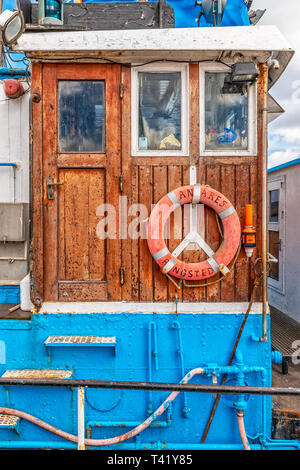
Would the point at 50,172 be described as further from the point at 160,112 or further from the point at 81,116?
the point at 160,112

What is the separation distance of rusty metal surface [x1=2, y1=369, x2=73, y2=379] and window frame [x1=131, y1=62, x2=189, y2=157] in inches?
80.8

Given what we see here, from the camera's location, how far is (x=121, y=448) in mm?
2631

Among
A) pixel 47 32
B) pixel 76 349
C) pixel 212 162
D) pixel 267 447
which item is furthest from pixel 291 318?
pixel 47 32

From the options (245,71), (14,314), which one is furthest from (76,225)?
(245,71)

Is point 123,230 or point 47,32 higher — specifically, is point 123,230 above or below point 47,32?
below

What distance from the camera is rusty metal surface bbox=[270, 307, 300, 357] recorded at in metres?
3.62

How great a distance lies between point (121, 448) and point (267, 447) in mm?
1304

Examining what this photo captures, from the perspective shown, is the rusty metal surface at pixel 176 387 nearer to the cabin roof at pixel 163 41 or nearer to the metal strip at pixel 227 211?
the metal strip at pixel 227 211

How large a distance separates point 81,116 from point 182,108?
952mm

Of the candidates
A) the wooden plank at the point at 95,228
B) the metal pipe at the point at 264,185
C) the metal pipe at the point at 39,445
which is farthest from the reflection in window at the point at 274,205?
the metal pipe at the point at 39,445

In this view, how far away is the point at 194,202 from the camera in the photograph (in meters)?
2.68

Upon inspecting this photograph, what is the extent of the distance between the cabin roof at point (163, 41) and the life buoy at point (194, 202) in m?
1.19

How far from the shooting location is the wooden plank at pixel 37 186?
2716mm

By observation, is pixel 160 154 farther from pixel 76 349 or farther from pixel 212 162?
pixel 76 349
